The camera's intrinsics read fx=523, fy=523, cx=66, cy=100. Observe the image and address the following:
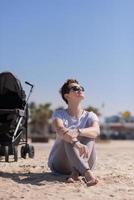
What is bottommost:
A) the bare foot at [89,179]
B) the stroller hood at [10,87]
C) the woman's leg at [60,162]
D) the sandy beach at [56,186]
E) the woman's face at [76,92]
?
the sandy beach at [56,186]

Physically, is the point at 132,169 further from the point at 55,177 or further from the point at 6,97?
the point at 6,97

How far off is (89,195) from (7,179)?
139cm

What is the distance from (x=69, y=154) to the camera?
6406 millimetres

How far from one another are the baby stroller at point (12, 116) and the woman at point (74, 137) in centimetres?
303

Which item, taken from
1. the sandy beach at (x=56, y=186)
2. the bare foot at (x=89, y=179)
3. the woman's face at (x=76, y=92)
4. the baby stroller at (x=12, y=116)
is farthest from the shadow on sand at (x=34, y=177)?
the baby stroller at (x=12, y=116)

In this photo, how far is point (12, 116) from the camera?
33.8 feet

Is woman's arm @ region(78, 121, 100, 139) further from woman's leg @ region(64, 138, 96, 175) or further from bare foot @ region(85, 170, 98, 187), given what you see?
bare foot @ region(85, 170, 98, 187)

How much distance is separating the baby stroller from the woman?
9.94 feet

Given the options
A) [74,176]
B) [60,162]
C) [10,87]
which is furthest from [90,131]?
[10,87]

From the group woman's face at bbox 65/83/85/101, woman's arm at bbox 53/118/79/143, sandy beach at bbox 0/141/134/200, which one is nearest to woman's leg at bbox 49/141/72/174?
sandy beach at bbox 0/141/134/200

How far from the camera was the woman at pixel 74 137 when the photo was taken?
6.36 meters

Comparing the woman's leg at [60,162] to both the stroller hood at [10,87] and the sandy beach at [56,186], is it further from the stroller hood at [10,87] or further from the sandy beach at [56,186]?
the stroller hood at [10,87]

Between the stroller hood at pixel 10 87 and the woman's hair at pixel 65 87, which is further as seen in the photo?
the stroller hood at pixel 10 87

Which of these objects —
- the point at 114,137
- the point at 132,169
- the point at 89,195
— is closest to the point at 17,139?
the point at 132,169
